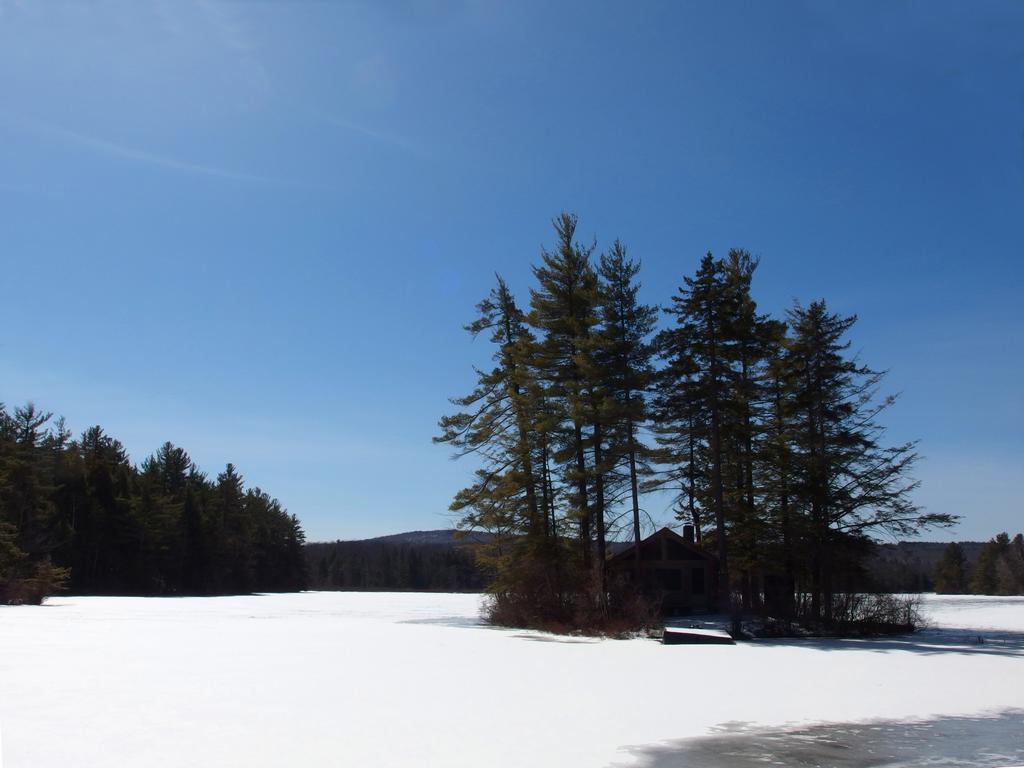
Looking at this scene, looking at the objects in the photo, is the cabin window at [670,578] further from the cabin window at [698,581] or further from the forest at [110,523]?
the forest at [110,523]

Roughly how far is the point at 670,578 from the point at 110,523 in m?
57.5

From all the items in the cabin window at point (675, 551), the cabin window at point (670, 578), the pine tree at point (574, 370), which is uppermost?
the pine tree at point (574, 370)

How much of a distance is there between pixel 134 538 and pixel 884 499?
68.4m

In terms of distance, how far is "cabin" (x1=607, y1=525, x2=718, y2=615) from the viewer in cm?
3669

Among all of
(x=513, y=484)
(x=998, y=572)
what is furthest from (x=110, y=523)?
(x=998, y=572)

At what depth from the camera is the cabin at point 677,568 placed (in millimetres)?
36688

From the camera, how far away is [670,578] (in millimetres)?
37281

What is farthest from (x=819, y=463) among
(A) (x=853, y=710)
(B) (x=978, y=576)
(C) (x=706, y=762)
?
(B) (x=978, y=576)

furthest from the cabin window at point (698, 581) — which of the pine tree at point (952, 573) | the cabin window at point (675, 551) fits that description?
the pine tree at point (952, 573)

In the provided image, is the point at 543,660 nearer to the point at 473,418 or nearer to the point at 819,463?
the point at 819,463

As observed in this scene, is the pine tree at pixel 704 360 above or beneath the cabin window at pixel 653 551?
above

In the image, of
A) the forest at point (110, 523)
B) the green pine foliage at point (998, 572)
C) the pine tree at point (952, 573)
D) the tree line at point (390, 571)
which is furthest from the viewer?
the tree line at point (390, 571)

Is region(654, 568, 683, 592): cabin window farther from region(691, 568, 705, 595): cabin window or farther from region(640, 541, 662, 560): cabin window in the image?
region(691, 568, 705, 595): cabin window

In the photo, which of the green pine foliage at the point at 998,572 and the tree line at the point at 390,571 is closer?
the green pine foliage at the point at 998,572
